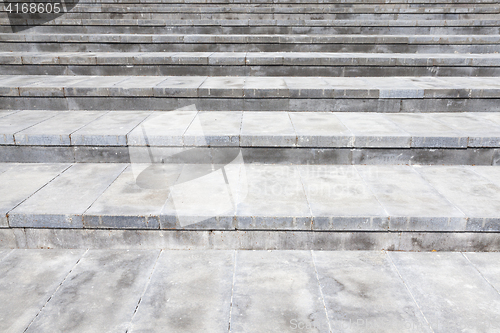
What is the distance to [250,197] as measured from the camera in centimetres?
302

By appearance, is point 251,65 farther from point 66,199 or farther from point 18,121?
point 66,199

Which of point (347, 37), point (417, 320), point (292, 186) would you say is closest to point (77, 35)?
point (347, 37)

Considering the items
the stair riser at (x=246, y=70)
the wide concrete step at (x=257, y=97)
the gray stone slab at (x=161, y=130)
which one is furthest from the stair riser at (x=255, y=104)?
the stair riser at (x=246, y=70)

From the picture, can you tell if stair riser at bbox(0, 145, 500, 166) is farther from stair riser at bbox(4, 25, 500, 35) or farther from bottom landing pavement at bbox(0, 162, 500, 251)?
stair riser at bbox(4, 25, 500, 35)

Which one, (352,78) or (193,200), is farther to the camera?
(352,78)

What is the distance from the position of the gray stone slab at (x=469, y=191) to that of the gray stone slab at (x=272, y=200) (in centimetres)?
127

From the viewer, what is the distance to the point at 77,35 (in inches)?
263

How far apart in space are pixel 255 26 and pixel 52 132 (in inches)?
185

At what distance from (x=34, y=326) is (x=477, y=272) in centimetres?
297

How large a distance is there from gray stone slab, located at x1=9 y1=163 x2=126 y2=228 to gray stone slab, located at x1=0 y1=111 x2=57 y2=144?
31.7 inches

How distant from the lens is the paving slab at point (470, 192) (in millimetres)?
2705

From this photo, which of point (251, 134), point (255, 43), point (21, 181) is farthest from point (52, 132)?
point (255, 43)

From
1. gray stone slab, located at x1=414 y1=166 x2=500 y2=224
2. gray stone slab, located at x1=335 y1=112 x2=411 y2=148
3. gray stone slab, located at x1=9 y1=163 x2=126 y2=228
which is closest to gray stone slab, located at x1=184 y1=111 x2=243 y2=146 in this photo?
gray stone slab, located at x1=9 y1=163 x2=126 y2=228

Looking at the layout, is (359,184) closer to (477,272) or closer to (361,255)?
(361,255)
